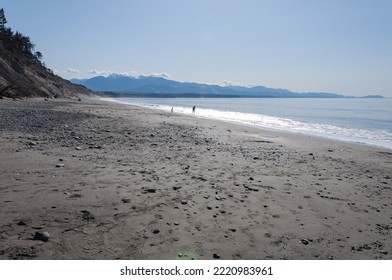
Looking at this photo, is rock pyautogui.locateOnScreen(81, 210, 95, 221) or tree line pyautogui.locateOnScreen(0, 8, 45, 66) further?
tree line pyautogui.locateOnScreen(0, 8, 45, 66)

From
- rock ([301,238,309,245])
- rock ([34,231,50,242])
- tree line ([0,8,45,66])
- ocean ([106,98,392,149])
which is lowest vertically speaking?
rock ([301,238,309,245])

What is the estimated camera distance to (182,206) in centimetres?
561

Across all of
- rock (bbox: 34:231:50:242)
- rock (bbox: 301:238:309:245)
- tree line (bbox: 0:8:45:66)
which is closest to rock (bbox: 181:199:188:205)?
rock (bbox: 301:238:309:245)

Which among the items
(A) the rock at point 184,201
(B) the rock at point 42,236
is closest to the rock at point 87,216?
(B) the rock at point 42,236

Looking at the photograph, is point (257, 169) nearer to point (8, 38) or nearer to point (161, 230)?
point (161, 230)

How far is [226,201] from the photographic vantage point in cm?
602

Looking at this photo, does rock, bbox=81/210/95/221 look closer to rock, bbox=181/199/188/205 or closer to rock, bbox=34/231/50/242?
rock, bbox=34/231/50/242

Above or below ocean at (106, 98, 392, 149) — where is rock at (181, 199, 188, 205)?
below

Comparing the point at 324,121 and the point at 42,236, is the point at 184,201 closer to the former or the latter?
the point at 42,236

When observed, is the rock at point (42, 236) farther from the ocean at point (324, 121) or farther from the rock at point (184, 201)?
the ocean at point (324, 121)

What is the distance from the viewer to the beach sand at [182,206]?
4176mm

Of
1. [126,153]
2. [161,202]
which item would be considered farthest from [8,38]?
[161,202]

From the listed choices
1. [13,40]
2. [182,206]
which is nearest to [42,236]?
[182,206]

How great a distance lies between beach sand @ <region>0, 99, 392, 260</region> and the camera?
4176 millimetres
